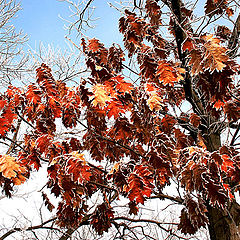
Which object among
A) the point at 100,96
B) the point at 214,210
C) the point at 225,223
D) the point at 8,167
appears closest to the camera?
the point at 100,96

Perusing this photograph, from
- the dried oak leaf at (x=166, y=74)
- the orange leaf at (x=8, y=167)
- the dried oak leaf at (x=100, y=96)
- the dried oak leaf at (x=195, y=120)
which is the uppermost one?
the dried oak leaf at (x=195, y=120)

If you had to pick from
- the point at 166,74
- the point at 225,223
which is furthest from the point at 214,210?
the point at 166,74

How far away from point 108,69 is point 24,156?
1.41 meters

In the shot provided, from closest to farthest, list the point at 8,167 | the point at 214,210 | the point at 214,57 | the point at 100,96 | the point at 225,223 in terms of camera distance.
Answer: the point at 214,57
the point at 100,96
the point at 8,167
the point at 225,223
the point at 214,210

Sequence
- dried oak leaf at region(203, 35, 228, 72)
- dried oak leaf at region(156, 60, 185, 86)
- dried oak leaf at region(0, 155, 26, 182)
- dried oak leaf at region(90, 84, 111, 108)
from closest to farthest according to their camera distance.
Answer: dried oak leaf at region(203, 35, 228, 72) → dried oak leaf at region(90, 84, 111, 108) → dried oak leaf at region(0, 155, 26, 182) → dried oak leaf at region(156, 60, 185, 86)

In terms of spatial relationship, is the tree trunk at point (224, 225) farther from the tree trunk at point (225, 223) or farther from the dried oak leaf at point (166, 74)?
the dried oak leaf at point (166, 74)

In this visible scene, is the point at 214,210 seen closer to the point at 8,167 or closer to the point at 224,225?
the point at 224,225

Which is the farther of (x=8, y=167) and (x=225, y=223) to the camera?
(x=225, y=223)

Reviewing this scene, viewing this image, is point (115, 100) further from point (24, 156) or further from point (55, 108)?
point (24, 156)

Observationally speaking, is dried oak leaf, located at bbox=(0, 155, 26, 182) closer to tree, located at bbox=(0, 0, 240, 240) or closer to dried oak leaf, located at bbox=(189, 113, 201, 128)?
tree, located at bbox=(0, 0, 240, 240)

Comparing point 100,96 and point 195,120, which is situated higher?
point 195,120

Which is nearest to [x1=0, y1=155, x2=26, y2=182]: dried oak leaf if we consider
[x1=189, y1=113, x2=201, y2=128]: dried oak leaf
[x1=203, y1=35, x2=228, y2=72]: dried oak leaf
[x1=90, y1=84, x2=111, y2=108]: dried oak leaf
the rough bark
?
[x1=90, y1=84, x2=111, y2=108]: dried oak leaf

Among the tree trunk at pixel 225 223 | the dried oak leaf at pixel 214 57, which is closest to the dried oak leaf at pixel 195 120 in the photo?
the tree trunk at pixel 225 223

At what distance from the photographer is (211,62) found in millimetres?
1690
